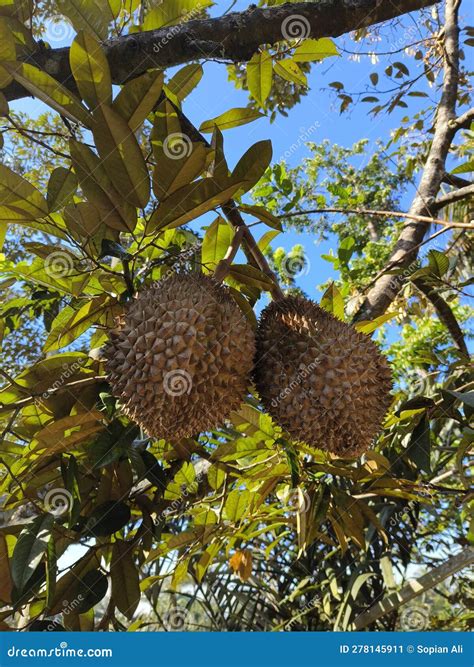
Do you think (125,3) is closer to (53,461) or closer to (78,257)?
(78,257)

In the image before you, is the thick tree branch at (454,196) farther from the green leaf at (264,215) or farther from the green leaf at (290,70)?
the green leaf at (264,215)

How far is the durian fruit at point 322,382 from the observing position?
921 mm

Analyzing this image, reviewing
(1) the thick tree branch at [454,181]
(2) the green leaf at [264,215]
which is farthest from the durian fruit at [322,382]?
(1) the thick tree branch at [454,181]

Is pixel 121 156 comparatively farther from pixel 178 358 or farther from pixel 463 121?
pixel 463 121

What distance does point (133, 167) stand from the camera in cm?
83

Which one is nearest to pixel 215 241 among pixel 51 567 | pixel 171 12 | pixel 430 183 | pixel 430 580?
pixel 171 12

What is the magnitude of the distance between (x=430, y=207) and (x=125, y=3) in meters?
→ 1.16

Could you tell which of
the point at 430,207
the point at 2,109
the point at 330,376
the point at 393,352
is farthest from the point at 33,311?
the point at 393,352

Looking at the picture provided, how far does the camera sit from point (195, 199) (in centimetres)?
84

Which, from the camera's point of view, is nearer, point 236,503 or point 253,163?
point 253,163

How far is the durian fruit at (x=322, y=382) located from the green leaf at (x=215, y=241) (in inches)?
9.8

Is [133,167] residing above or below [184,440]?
above

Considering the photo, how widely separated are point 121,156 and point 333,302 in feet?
2.06

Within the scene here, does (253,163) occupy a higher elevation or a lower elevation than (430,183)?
lower
